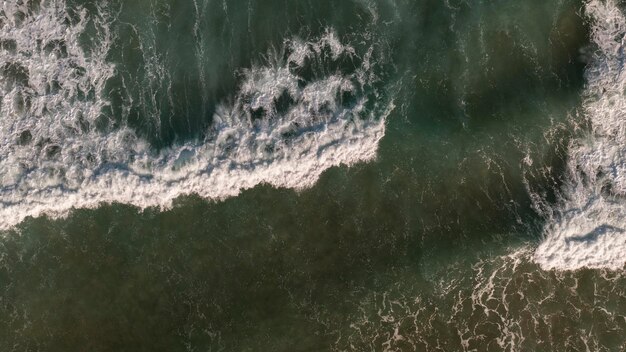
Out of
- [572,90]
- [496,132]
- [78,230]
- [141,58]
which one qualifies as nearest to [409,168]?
[496,132]

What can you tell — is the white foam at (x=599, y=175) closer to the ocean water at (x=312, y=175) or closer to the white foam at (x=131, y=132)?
the ocean water at (x=312, y=175)

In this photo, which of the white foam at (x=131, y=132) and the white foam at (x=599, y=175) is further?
the white foam at (x=599, y=175)

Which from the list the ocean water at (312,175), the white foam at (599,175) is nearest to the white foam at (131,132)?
the ocean water at (312,175)

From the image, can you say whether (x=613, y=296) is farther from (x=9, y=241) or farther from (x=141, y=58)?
(x=9, y=241)

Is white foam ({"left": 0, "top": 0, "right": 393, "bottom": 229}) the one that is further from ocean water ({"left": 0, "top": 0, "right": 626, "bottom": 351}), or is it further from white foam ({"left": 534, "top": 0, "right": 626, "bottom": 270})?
white foam ({"left": 534, "top": 0, "right": 626, "bottom": 270})

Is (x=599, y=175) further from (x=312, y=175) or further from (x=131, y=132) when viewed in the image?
(x=131, y=132)

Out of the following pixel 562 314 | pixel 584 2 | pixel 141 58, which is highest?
pixel 141 58

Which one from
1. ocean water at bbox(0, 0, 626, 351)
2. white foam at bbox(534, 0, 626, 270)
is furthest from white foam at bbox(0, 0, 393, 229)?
white foam at bbox(534, 0, 626, 270)
